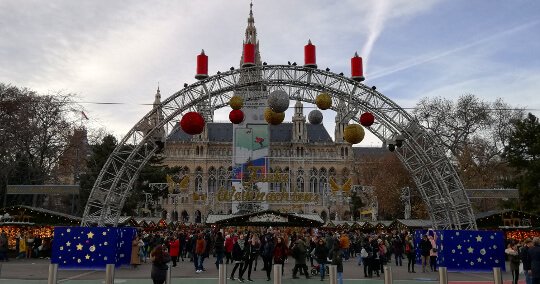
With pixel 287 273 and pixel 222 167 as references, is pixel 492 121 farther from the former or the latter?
pixel 222 167

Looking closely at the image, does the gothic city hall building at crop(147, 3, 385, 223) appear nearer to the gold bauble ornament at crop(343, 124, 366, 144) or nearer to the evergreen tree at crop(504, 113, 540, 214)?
the evergreen tree at crop(504, 113, 540, 214)

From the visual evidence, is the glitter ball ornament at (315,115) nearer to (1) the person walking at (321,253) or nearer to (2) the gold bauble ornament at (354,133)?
(2) the gold bauble ornament at (354,133)

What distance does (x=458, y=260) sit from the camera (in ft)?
42.9

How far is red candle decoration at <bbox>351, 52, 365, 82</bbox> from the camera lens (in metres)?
18.3

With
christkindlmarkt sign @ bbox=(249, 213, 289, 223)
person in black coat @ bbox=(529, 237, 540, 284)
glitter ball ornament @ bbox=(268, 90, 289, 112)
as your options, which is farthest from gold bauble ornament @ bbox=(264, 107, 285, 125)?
christkindlmarkt sign @ bbox=(249, 213, 289, 223)

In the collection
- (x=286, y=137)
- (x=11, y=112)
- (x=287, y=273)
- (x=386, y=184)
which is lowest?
(x=287, y=273)

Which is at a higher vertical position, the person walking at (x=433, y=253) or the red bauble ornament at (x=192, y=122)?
the red bauble ornament at (x=192, y=122)

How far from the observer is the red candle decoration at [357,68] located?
18.3m

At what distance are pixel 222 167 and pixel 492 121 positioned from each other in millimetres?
50219

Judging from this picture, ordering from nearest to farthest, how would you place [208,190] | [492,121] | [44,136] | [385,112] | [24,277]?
[24,277] < [385,112] < [44,136] < [492,121] < [208,190]

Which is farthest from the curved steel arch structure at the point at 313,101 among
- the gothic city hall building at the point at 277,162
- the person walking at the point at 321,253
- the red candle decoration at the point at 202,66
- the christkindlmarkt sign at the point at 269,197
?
the gothic city hall building at the point at 277,162

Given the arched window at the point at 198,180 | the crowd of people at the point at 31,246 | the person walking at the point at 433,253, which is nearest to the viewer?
the person walking at the point at 433,253

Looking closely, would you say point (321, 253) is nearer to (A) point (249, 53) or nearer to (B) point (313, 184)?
(A) point (249, 53)

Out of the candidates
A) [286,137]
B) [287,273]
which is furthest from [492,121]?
[286,137]
